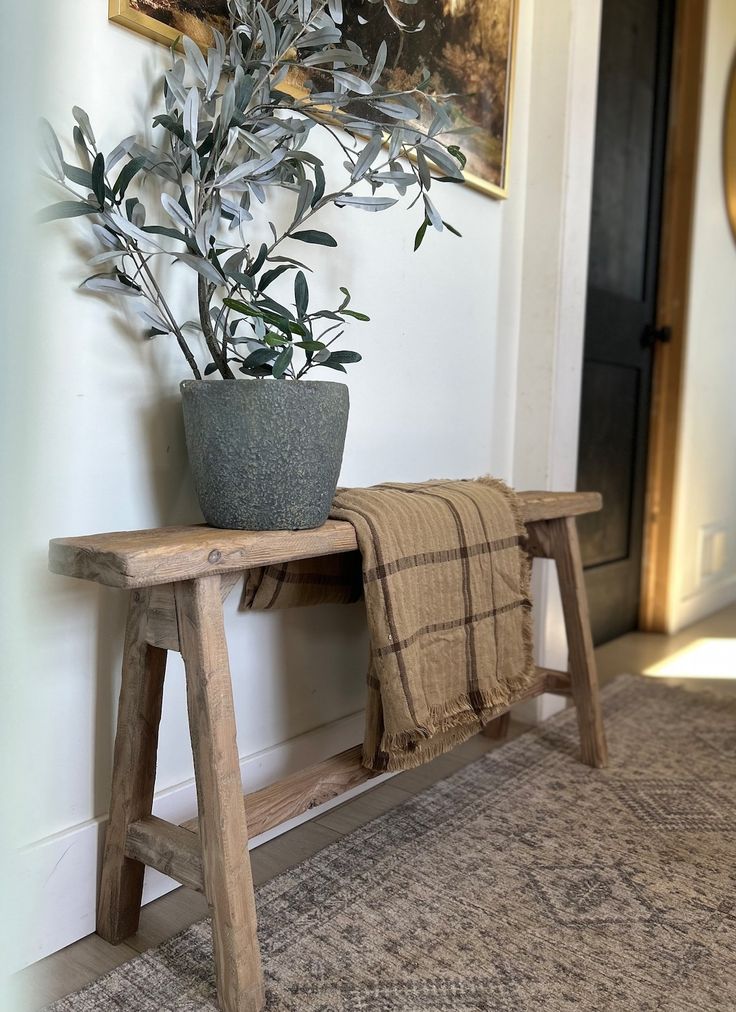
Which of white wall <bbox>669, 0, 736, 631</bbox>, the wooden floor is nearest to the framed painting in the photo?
the wooden floor

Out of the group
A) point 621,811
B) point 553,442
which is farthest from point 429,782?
point 553,442

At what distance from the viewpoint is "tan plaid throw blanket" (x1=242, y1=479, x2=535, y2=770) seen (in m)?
1.17

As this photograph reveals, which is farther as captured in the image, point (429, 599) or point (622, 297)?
point (622, 297)

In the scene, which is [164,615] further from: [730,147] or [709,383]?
[730,147]

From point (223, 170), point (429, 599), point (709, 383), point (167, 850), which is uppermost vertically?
point (223, 170)

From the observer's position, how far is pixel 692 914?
3.80 ft

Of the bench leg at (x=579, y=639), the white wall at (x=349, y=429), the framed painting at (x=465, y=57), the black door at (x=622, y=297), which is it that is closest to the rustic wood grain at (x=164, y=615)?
the white wall at (x=349, y=429)

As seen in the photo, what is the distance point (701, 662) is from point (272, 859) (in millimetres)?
1679

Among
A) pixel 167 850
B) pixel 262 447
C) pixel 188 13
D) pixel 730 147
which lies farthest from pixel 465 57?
pixel 730 147

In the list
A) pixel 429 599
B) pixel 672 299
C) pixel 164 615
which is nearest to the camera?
pixel 164 615

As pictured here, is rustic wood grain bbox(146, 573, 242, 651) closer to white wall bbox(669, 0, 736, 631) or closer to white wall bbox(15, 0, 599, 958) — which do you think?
white wall bbox(15, 0, 599, 958)

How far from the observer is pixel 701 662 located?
2521 mm

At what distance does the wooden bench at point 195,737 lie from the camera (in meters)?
0.92

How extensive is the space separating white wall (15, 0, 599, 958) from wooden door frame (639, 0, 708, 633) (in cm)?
100
